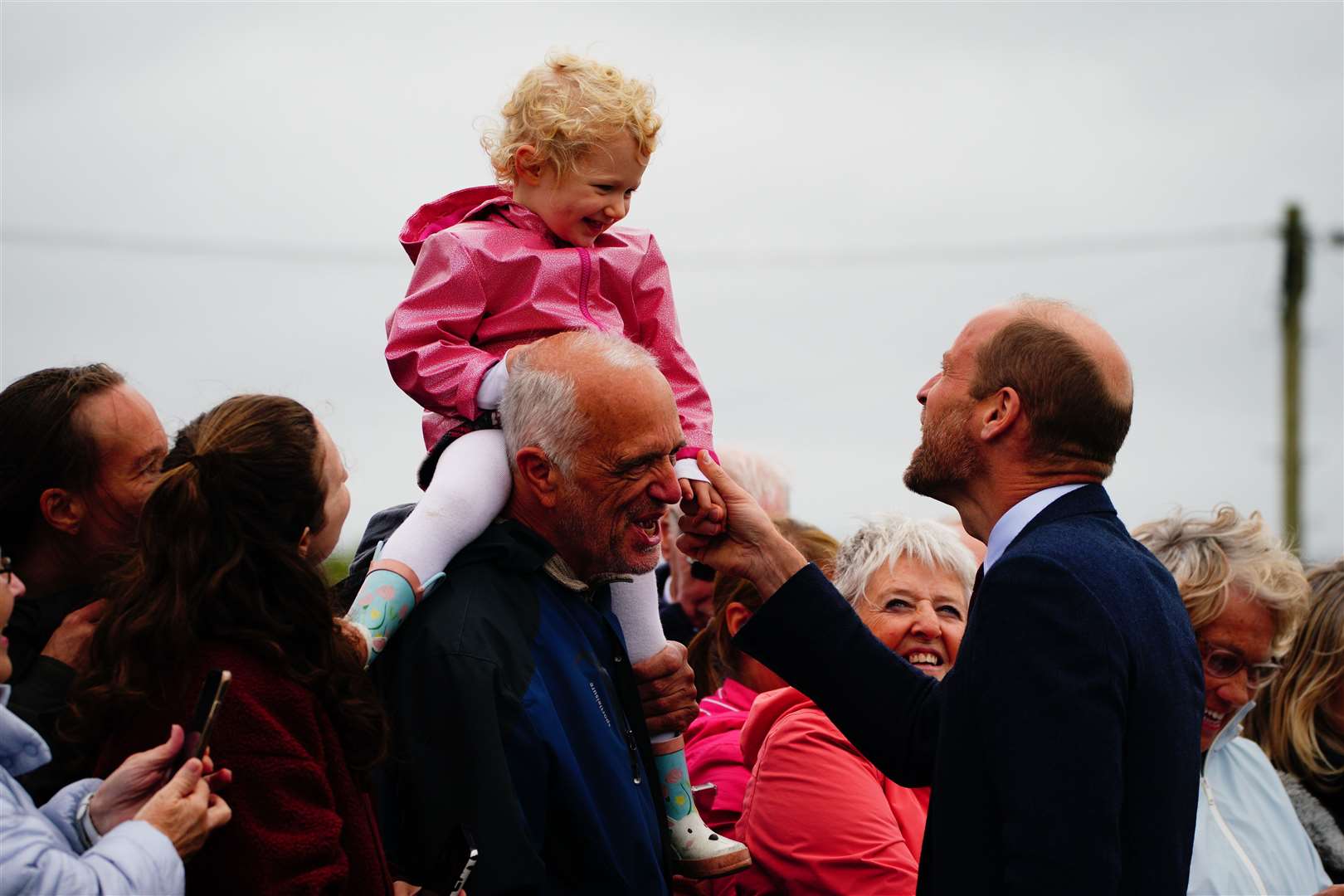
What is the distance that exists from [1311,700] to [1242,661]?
570 millimetres

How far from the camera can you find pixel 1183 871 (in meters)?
3.05

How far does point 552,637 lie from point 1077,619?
1174 mm

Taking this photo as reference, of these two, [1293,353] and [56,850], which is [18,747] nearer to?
[56,850]

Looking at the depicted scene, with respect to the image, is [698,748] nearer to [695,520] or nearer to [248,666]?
[695,520]

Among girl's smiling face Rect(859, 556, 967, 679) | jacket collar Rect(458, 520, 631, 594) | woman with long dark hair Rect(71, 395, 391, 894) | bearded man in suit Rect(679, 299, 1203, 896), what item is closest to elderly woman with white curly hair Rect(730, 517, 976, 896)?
girl's smiling face Rect(859, 556, 967, 679)

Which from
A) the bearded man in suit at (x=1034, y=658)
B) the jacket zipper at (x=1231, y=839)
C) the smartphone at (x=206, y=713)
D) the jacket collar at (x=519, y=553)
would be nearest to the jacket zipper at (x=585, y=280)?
the jacket collar at (x=519, y=553)

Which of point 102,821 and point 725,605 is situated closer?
point 102,821

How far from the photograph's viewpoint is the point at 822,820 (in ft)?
12.8

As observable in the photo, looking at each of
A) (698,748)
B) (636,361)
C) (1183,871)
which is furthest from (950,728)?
(698,748)

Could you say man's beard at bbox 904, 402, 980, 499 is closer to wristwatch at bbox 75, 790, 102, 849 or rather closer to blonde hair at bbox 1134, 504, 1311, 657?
blonde hair at bbox 1134, 504, 1311, 657

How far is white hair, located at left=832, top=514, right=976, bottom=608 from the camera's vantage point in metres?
4.61

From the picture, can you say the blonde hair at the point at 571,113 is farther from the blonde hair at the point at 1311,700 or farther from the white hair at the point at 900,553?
the blonde hair at the point at 1311,700

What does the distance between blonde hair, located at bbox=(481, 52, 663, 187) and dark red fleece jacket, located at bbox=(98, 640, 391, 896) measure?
1.56 metres

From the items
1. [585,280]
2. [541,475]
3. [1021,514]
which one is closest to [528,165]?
[585,280]
